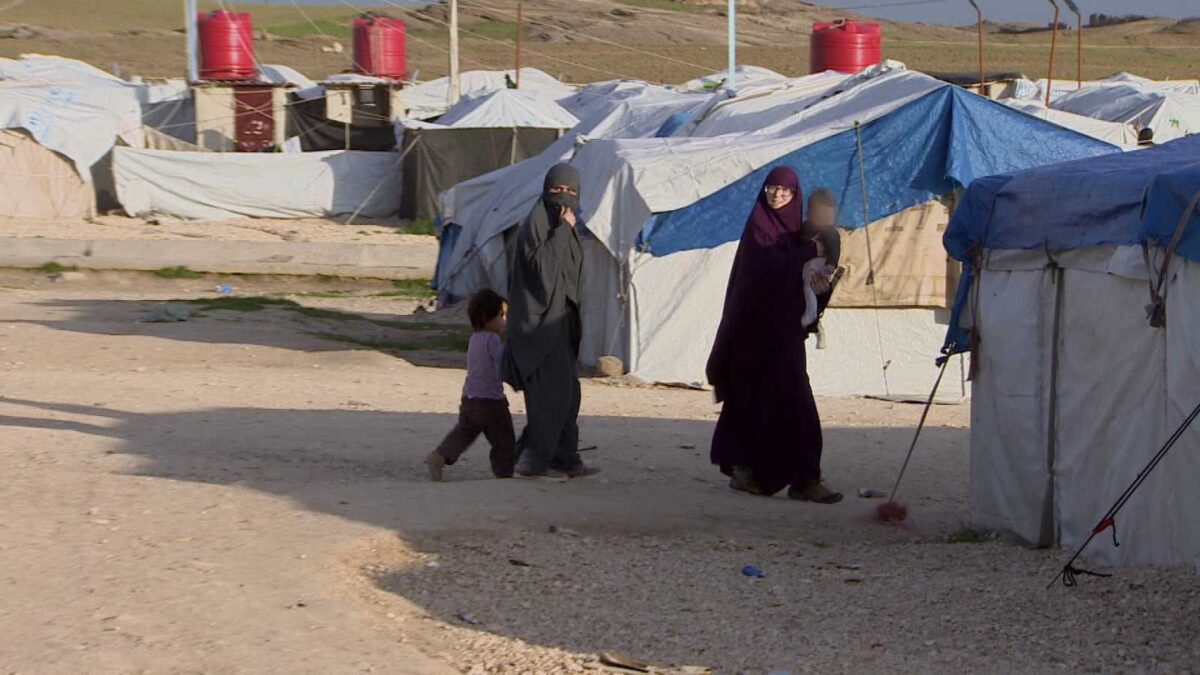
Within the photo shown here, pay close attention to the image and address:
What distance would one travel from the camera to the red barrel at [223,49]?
1174 inches

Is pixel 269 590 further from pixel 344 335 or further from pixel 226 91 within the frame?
pixel 226 91

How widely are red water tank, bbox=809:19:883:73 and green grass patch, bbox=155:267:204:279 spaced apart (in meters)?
9.55

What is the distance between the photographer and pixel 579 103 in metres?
29.7

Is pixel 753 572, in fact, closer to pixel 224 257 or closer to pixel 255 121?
pixel 224 257

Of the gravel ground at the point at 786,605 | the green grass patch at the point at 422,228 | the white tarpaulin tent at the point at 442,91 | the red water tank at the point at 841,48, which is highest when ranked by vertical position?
the red water tank at the point at 841,48

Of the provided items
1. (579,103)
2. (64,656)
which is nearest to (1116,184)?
(64,656)

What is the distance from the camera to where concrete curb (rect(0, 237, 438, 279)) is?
64.3 ft

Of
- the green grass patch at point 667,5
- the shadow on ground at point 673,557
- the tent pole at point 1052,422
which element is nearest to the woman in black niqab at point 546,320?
the shadow on ground at point 673,557

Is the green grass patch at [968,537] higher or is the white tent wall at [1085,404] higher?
the white tent wall at [1085,404]

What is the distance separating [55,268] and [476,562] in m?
14.9

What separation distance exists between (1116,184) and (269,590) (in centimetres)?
319

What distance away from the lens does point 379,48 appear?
31547mm

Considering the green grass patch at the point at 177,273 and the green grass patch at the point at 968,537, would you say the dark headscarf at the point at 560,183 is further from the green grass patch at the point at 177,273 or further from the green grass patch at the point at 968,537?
the green grass patch at the point at 177,273

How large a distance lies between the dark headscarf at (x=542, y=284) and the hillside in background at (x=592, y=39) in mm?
41976
